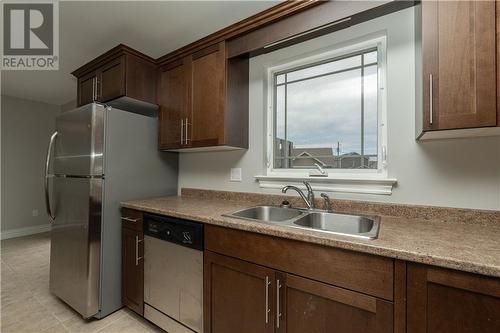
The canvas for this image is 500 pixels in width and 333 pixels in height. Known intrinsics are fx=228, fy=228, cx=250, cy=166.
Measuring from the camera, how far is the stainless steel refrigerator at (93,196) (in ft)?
5.68

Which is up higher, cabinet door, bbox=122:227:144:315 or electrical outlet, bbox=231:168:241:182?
electrical outlet, bbox=231:168:241:182

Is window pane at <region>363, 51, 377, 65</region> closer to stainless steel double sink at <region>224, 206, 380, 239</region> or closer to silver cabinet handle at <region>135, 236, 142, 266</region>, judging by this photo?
stainless steel double sink at <region>224, 206, 380, 239</region>

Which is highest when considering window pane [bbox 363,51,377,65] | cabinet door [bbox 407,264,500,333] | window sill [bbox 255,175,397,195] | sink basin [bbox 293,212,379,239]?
window pane [bbox 363,51,377,65]

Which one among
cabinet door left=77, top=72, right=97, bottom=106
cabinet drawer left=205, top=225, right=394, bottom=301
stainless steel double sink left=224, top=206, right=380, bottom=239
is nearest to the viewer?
cabinet drawer left=205, top=225, right=394, bottom=301

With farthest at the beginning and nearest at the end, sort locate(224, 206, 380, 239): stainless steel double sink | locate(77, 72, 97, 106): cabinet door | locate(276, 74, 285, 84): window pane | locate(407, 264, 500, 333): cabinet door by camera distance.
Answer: locate(77, 72, 97, 106): cabinet door, locate(276, 74, 285, 84): window pane, locate(224, 206, 380, 239): stainless steel double sink, locate(407, 264, 500, 333): cabinet door

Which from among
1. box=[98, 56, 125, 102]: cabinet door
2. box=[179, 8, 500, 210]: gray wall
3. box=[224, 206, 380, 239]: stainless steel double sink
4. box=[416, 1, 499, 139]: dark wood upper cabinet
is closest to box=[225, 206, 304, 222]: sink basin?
box=[224, 206, 380, 239]: stainless steel double sink

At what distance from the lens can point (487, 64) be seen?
948mm

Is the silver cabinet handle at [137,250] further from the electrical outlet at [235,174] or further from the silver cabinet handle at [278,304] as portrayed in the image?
the silver cabinet handle at [278,304]

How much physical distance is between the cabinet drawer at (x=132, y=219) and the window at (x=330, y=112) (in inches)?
44.4

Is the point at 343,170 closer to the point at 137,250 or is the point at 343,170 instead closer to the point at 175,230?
the point at 175,230

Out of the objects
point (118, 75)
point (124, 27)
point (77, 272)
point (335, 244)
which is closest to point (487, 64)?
point (335, 244)

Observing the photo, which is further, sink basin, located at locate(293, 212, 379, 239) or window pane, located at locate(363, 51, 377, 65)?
window pane, located at locate(363, 51, 377, 65)

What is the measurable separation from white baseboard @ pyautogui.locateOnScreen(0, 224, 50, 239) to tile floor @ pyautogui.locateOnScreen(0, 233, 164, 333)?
138 cm

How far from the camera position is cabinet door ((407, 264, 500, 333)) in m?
0.73
